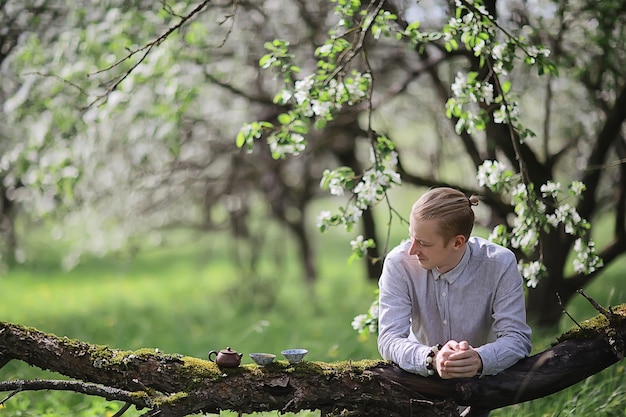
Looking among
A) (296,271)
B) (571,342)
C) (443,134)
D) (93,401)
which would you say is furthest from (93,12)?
(296,271)

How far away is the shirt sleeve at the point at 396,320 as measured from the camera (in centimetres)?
324

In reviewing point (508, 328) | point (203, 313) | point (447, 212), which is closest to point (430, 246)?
point (447, 212)

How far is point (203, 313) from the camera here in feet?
31.9

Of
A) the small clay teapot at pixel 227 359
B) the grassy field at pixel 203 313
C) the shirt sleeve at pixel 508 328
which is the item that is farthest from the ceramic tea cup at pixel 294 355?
the grassy field at pixel 203 313

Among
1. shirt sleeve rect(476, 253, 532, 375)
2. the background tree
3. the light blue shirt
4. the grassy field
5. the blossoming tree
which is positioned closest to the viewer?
shirt sleeve rect(476, 253, 532, 375)

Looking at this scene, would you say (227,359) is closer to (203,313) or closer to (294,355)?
(294,355)

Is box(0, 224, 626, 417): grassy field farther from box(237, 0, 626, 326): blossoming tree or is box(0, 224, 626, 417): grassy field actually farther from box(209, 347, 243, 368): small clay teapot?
box(209, 347, 243, 368): small clay teapot

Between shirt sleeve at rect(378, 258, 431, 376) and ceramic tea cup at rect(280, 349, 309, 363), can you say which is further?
ceramic tea cup at rect(280, 349, 309, 363)

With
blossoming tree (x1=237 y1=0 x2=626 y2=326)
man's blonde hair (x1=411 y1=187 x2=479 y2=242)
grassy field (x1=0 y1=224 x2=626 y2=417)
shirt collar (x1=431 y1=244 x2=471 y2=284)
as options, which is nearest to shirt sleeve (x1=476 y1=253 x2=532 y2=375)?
shirt collar (x1=431 y1=244 x2=471 y2=284)

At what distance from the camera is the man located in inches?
126

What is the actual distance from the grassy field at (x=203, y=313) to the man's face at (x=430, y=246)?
1.28 meters

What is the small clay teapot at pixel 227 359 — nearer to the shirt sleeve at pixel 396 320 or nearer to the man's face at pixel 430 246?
the shirt sleeve at pixel 396 320

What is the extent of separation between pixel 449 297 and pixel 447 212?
398mm

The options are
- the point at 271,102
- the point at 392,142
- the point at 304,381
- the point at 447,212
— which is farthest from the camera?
the point at 271,102
